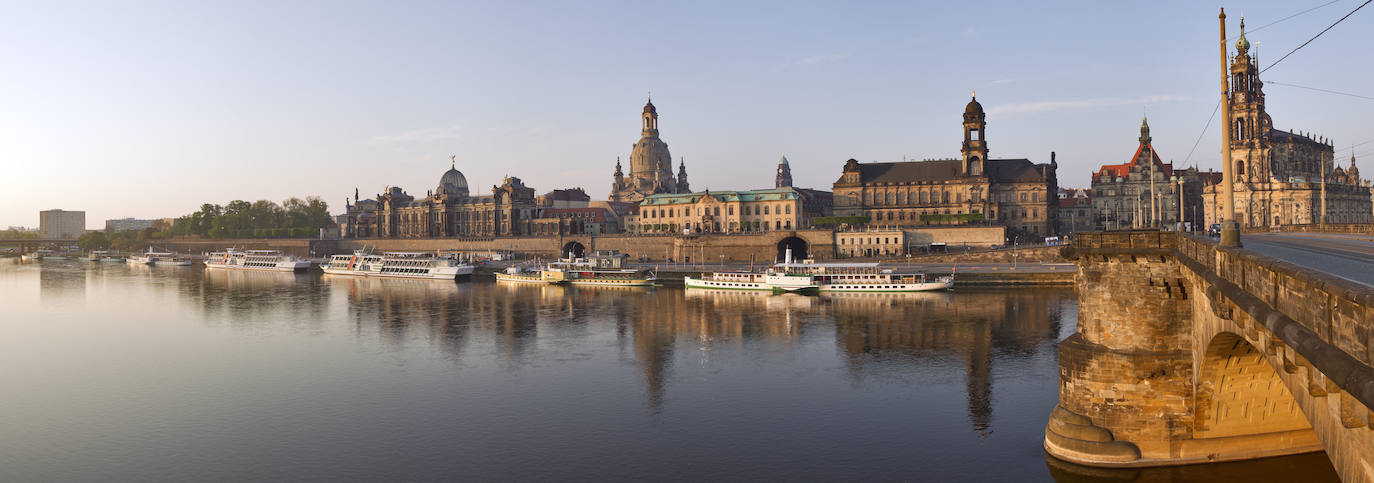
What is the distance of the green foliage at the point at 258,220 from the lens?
16700 cm

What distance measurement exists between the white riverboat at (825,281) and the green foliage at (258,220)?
11797 centimetres

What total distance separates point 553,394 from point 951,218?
268 ft

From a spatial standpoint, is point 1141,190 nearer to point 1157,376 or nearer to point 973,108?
point 973,108

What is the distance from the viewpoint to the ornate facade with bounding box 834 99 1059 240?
11000cm

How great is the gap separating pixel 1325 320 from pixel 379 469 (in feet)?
80.1

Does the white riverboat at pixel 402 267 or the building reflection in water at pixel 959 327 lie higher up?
the white riverboat at pixel 402 267

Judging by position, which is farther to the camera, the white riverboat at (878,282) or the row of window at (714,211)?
the row of window at (714,211)

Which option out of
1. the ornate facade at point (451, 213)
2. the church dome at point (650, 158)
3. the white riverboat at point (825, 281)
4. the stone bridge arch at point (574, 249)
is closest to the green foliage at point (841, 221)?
the white riverboat at point (825, 281)

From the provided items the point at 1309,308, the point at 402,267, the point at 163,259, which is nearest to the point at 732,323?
the point at 1309,308

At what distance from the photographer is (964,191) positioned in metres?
112

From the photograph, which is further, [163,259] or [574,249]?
[163,259]

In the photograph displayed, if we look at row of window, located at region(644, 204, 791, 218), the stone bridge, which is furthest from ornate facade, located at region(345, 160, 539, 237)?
the stone bridge

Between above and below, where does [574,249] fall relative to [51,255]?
below

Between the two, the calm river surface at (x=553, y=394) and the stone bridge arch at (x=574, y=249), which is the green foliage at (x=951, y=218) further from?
the stone bridge arch at (x=574, y=249)
